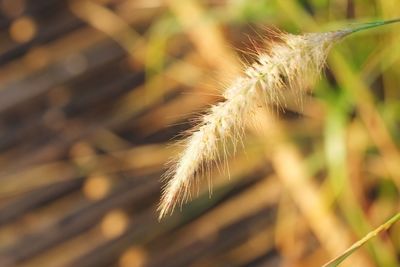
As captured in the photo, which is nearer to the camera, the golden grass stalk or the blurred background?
the golden grass stalk

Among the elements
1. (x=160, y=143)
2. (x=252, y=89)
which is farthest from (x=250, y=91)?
(x=160, y=143)

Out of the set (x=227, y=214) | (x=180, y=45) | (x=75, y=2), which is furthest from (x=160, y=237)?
(x=75, y=2)

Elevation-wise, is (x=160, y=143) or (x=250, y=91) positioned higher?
(x=160, y=143)

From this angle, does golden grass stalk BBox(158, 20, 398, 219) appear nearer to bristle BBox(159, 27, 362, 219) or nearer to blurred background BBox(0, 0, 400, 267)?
bristle BBox(159, 27, 362, 219)

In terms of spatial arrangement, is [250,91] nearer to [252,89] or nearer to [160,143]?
[252,89]

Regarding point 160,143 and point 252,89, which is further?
point 160,143

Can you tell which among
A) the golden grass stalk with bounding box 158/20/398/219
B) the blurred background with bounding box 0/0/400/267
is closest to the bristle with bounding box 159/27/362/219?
the golden grass stalk with bounding box 158/20/398/219

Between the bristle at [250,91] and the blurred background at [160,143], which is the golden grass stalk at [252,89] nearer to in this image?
the bristle at [250,91]

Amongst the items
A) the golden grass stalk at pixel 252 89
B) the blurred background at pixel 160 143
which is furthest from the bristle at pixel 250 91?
the blurred background at pixel 160 143
